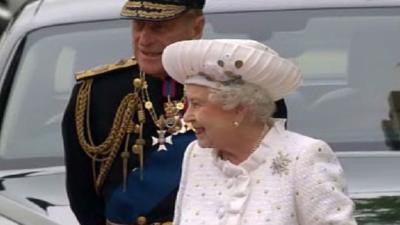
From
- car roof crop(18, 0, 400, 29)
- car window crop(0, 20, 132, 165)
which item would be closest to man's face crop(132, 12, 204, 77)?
car window crop(0, 20, 132, 165)

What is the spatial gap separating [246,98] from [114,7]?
2733 mm

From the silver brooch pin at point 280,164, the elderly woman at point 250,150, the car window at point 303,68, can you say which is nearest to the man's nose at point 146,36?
the elderly woman at point 250,150

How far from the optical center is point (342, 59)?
20.8 feet

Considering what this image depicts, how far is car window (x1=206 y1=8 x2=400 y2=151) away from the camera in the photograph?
5902mm

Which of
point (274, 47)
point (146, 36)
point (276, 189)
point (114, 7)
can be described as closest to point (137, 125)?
point (146, 36)

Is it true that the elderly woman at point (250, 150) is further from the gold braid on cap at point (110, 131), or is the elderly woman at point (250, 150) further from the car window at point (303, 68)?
the car window at point (303, 68)

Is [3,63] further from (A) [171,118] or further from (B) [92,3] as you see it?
(A) [171,118]

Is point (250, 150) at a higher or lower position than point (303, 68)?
higher

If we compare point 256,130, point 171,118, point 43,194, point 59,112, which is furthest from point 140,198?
point 59,112

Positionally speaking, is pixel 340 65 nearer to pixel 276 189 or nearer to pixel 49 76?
pixel 49 76

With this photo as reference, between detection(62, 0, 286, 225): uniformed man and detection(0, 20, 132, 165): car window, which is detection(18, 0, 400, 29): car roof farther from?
detection(62, 0, 286, 225): uniformed man

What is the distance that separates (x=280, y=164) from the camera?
12.9 feet

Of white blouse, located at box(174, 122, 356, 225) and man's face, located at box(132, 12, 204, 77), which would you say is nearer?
white blouse, located at box(174, 122, 356, 225)

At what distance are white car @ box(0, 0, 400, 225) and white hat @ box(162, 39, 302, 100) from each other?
1.61m
